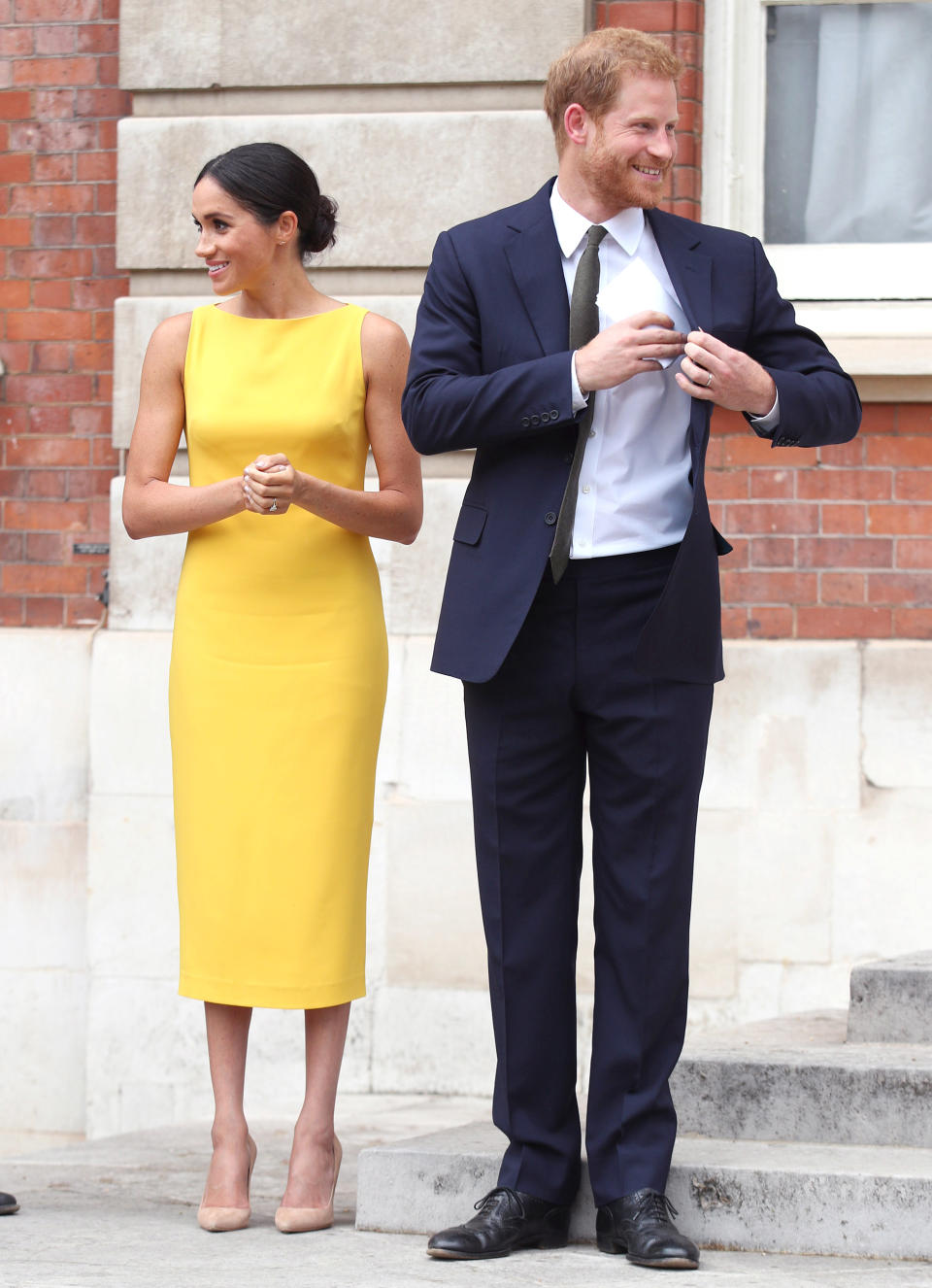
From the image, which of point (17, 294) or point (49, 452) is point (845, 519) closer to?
point (49, 452)

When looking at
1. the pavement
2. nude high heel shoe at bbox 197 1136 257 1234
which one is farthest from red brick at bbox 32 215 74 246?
nude high heel shoe at bbox 197 1136 257 1234

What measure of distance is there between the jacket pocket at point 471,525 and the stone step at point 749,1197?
3.57 feet

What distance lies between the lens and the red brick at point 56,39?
17.5ft

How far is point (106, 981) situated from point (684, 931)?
2652 mm

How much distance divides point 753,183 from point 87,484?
218 cm

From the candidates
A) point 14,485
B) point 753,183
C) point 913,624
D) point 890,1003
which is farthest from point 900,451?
point 14,485

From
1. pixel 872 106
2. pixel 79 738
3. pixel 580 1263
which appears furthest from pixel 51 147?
pixel 580 1263

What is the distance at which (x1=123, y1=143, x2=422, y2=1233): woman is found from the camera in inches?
127

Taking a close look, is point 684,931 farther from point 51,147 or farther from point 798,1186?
point 51,147

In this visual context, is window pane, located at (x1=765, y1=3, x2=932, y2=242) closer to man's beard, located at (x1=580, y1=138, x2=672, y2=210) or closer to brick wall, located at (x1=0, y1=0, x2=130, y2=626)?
brick wall, located at (x1=0, y1=0, x2=130, y2=626)

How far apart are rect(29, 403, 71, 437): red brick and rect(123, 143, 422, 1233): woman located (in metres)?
2.17

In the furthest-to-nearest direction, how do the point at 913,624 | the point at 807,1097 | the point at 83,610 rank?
the point at 83,610, the point at 913,624, the point at 807,1097

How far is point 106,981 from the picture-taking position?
5.11 m

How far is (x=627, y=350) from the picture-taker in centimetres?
267
